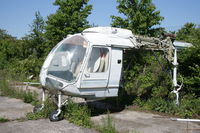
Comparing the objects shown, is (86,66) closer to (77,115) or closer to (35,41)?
(77,115)

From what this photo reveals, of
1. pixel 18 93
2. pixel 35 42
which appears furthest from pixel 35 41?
pixel 18 93

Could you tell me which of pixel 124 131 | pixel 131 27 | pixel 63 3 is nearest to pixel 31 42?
pixel 63 3

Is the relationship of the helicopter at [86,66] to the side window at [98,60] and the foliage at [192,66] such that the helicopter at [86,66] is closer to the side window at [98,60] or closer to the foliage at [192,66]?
the side window at [98,60]

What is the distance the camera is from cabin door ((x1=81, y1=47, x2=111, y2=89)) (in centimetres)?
655

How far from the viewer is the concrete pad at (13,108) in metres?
7.26

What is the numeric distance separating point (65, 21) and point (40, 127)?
36.0 feet

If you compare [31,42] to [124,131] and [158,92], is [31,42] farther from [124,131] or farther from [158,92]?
[124,131]

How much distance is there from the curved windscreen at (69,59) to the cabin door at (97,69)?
0.92 ft

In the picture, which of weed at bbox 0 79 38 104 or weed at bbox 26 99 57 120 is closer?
weed at bbox 26 99 57 120

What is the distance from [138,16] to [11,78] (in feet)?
26.3

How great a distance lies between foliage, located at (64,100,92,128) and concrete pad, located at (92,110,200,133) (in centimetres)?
44

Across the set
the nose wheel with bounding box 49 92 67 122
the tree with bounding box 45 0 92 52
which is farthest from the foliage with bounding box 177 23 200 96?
the tree with bounding box 45 0 92 52

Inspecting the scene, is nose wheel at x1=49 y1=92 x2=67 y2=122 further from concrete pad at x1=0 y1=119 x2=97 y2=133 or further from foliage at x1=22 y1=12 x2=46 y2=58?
foliage at x1=22 y1=12 x2=46 y2=58

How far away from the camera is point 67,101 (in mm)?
7098
